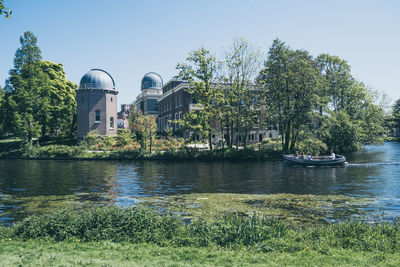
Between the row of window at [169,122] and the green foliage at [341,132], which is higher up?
the row of window at [169,122]

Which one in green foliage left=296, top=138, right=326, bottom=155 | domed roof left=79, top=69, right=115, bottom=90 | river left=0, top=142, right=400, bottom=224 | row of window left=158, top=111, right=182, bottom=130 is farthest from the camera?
row of window left=158, top=111, right=182, bottom=130

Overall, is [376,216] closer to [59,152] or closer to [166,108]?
[59,152]

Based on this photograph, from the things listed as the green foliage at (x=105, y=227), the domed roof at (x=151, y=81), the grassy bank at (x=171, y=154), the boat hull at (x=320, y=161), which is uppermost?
the domed roof at (x=151, y=81)

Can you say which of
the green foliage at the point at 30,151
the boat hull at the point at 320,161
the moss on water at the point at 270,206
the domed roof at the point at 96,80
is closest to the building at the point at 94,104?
the domed roof at the point at 96,80

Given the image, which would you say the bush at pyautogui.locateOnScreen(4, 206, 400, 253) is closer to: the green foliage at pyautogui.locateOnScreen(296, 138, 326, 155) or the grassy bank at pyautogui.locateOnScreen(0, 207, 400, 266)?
the grassy bank at pyautogui.locateOnScreen(0, 207, 400, 266)

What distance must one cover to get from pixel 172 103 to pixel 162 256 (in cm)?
5977

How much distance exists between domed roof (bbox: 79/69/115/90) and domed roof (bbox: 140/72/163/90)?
23658mm

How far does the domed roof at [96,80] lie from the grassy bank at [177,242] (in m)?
54.8

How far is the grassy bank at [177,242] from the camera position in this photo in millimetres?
7438

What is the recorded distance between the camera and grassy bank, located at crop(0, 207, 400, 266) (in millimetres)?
7438

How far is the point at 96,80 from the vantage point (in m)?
61.8

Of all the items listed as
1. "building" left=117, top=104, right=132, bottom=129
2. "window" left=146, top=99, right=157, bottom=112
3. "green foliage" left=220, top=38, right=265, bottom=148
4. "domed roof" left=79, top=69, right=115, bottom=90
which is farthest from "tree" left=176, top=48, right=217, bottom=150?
"building" left=117, top=104, right=132, bottom=129

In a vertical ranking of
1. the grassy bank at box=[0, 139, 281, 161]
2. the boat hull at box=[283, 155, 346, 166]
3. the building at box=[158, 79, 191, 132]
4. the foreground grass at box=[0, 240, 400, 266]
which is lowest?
the foreground grass at box=[0, 240, 400, 266]

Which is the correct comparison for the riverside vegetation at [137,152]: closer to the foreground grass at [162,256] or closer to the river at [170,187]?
the river at [170,187]
